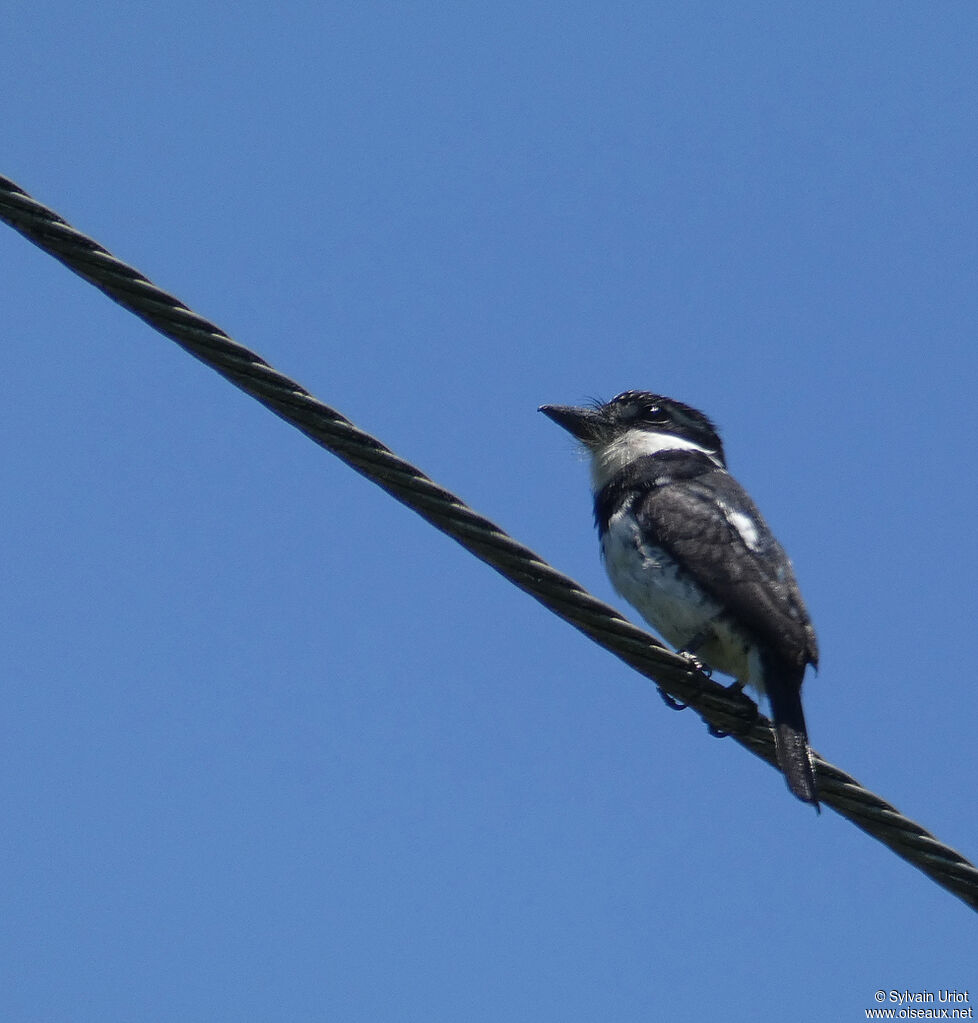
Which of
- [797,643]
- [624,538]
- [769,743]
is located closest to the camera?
[769,743]

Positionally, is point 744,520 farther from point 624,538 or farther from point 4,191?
point 4,191

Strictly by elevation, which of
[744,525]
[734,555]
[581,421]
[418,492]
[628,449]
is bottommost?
[418,492]

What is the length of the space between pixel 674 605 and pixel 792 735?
3.29ft

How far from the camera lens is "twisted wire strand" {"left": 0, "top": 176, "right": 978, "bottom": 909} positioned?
3.11 metres

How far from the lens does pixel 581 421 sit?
720 centimetres

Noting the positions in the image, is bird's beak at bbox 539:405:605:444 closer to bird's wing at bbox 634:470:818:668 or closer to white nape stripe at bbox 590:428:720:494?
white nape stripe at bbox 590:428:720:494

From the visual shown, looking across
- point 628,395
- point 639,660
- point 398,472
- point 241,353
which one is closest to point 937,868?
point 639,660

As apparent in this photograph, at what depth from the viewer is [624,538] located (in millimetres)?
5781

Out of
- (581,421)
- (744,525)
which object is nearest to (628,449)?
(581,421)

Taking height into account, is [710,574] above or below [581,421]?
below

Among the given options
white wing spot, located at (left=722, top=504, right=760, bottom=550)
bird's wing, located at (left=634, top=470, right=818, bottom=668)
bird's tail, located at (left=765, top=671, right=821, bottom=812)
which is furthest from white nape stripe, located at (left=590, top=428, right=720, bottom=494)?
bird's tail, located at (left=765, top=671, right=821, bottom=812)

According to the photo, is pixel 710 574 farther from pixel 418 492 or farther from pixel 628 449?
pixel 418 492

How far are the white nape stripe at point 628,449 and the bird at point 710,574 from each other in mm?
244

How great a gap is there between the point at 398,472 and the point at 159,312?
653 mm
